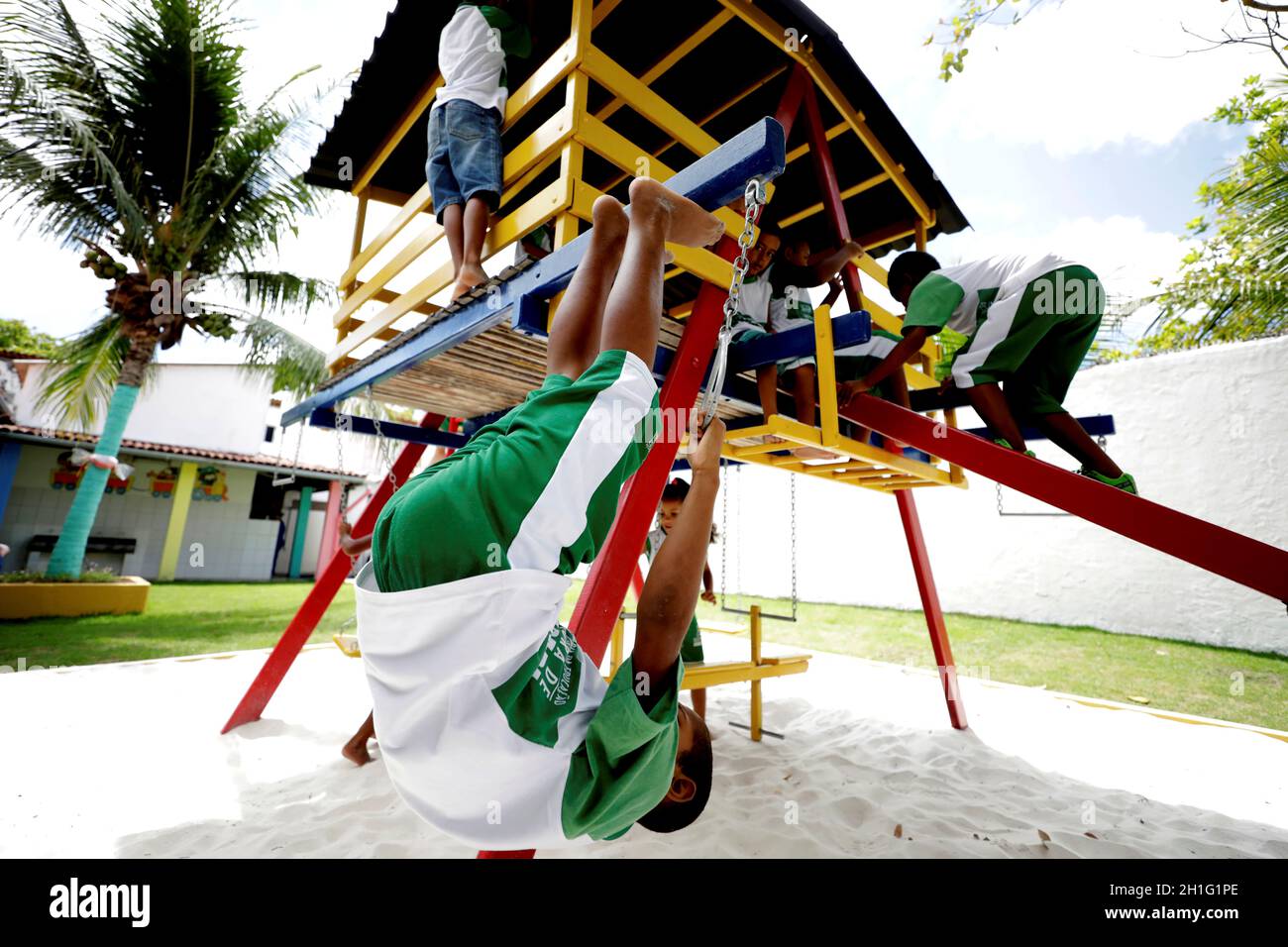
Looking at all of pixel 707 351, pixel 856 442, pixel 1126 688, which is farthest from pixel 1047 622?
pixel 707 351

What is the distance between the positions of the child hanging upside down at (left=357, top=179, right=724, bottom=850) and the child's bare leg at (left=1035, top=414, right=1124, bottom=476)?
8.94ft

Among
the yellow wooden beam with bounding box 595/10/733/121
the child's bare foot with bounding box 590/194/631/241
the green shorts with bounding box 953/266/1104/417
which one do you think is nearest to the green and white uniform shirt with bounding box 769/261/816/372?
the green shorts with bounding box 953/266/1104/417

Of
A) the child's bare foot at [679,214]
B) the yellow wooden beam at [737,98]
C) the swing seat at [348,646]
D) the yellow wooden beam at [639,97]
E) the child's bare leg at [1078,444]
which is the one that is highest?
the yellow wooden beam at [737,98]

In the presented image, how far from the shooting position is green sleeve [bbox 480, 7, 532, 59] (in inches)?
132

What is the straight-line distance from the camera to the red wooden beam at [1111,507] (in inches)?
88.7

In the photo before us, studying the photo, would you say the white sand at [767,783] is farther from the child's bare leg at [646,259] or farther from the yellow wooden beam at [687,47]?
the yellow wooden beam at [687,47]

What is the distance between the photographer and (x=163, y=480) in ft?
56.4

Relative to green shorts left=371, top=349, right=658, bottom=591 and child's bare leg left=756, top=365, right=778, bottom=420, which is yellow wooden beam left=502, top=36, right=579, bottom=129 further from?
green shorts left=371, top=349, right=658, bottom=591

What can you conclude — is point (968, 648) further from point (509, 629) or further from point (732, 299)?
point (509, 629)

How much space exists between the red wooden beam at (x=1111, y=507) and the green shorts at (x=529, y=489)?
93.7 inches

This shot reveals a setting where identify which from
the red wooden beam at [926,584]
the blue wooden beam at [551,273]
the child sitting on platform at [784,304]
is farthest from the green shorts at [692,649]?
the blue wooden beam at [551,273]

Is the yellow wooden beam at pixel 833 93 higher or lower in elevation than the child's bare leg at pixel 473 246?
higher

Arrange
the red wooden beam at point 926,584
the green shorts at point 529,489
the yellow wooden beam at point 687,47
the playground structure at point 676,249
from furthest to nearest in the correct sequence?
the red wooden beam at point 926,584 → the yellow wooden beam at point 687,47 → the playground structure at point 676,249 → the green shorts at point 529,489

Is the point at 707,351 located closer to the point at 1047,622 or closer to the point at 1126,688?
the point at 1126,688
